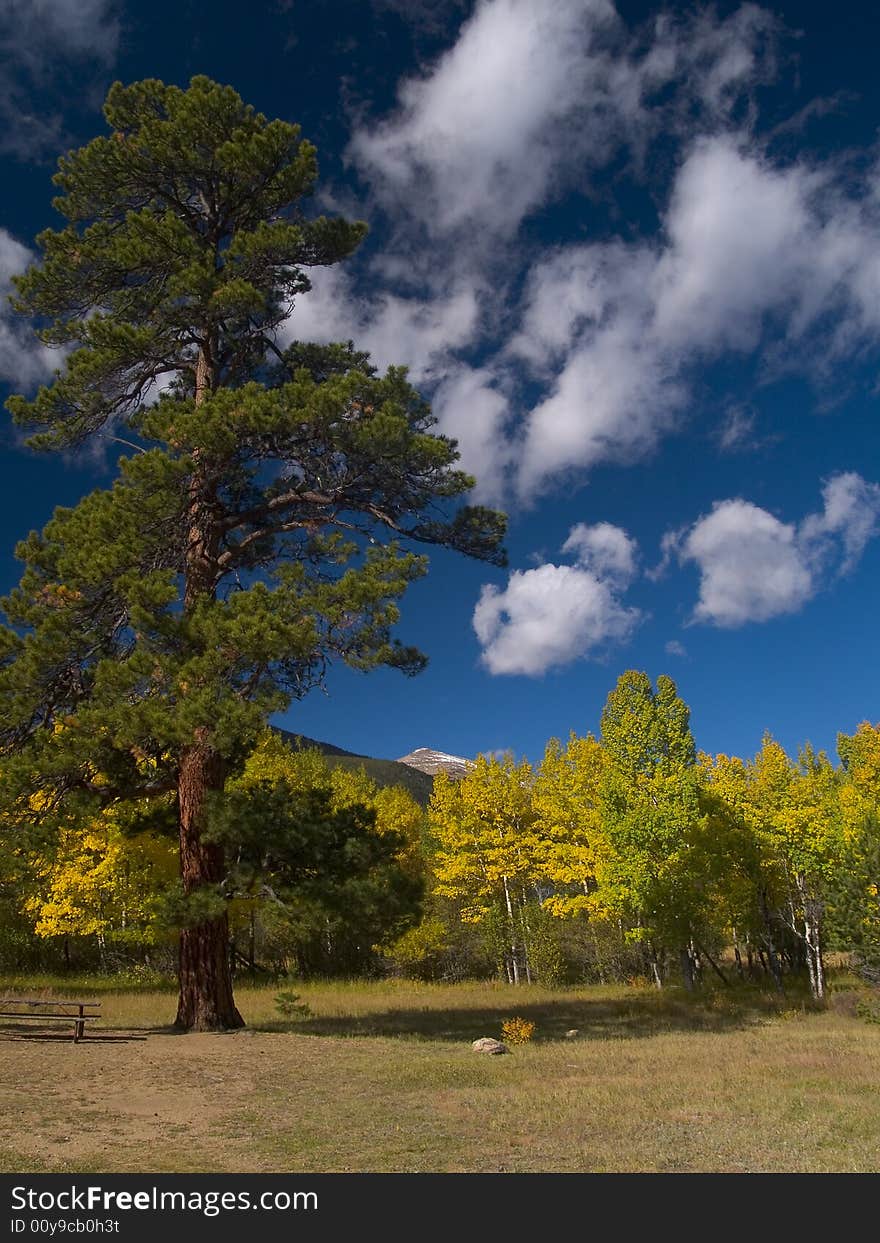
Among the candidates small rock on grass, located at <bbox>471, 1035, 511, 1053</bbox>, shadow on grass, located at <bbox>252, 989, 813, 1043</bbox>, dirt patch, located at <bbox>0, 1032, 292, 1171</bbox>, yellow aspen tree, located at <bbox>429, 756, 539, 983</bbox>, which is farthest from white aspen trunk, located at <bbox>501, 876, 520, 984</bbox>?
dirt patch, located at <bbox>0, 1032, 292, 1171</bbox>

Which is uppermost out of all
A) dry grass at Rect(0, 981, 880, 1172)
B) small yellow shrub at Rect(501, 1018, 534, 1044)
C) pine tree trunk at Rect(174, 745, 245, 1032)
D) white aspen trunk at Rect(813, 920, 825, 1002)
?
pine tree trunk at Rect(174, 745, 245, 1032)

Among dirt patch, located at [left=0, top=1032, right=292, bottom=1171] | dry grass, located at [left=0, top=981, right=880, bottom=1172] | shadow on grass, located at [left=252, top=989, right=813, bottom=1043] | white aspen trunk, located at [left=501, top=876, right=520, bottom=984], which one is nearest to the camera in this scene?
dirt patch, located at [left=0, top=1032, right=292, bottom=1171]

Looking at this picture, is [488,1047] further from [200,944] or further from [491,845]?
[491,845]

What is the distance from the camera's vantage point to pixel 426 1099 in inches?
417

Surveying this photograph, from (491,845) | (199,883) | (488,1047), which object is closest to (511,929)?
(491,845)

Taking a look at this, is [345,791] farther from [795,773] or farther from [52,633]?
[52,633]

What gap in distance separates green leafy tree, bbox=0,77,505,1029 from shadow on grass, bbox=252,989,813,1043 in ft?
14.3

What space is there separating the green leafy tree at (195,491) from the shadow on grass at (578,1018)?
14.3ft

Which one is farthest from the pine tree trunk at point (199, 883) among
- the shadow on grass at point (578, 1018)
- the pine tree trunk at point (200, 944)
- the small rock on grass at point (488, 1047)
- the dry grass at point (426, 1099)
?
the small rock on grass at point (488, 1047)

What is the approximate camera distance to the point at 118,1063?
12.3 meters

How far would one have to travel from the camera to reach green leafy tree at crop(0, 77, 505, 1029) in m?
13.5

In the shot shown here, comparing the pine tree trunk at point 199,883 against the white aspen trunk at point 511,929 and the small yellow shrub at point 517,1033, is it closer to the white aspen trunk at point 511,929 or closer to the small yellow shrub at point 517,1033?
the small yellow shrub at point 517,1033

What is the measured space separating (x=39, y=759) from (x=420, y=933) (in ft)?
87.6

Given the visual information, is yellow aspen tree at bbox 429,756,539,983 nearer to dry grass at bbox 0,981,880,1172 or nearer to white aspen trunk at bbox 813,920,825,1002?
white aspen trunk at bbox 813,920,825,1002
